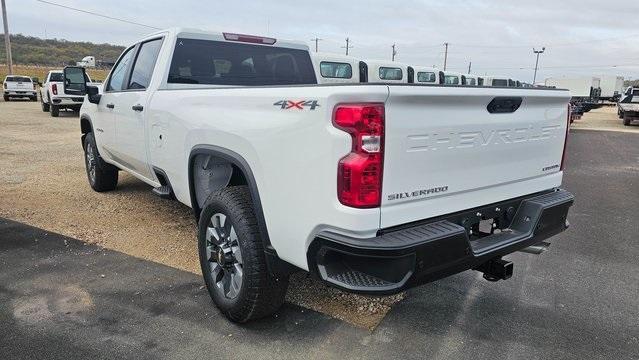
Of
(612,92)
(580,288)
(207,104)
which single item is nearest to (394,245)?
(207,104)

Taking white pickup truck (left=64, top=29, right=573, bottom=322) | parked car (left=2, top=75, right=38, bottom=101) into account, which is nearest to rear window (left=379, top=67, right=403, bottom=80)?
white pickup truck (left=64, top=29, right=573, bottom=322)

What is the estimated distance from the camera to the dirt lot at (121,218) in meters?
3.66

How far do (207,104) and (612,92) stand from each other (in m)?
51.8

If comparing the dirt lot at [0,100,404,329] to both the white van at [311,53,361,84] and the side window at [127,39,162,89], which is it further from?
the white van at [311,53,361,84]

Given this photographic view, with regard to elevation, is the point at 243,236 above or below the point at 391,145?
below

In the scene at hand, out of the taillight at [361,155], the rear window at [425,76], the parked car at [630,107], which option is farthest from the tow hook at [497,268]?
the parked car at [630,107]

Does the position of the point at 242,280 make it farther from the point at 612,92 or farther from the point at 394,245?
the point at 612,92

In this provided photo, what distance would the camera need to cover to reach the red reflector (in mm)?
4731

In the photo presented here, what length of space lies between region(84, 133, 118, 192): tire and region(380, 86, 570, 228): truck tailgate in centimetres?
504

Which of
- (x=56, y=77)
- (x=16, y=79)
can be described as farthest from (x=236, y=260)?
(x=16, y=79)

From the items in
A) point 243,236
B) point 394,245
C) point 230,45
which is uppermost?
point 230,45

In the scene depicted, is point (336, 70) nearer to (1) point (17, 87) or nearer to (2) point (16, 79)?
(1) point (17, 87)

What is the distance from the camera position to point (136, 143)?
4797 mm

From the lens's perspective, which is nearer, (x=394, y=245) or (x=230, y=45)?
(x=394, y=245)
